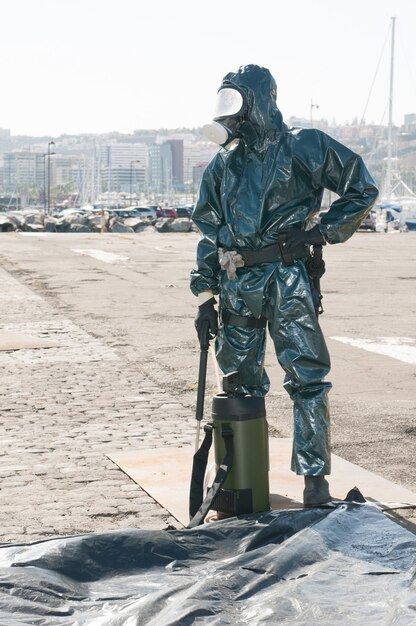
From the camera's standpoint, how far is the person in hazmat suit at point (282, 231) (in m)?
5.16

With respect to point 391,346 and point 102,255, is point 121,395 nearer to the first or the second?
point 391,346

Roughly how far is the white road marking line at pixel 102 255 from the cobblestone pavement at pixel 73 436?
14618mm

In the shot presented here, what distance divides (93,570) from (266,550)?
0.67 metres

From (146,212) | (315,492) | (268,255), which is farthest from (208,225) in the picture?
(146,212)

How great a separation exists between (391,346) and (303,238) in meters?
6.19

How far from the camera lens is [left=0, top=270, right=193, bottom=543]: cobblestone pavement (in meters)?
5.31

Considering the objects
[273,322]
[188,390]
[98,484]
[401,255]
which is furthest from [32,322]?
[401,255]

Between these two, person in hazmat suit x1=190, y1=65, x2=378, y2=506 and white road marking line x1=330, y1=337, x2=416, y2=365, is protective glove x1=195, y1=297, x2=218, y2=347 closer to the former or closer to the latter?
person in hazmat suit x1=190, y1=65, x2=378, y2=506

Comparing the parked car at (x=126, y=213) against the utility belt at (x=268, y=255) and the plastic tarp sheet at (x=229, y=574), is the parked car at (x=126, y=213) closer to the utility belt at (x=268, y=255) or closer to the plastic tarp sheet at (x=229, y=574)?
the utility belt at (x=268, y=255)

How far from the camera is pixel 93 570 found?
424 cm

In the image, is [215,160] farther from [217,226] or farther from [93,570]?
[93,570]

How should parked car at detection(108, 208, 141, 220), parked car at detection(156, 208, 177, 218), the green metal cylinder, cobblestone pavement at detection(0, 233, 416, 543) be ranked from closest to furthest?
the green metal cylinder
cobblestone pavement at detection(0, 233, 416, 543)
parked car at detection(108, 208, 141, 220)
parked car at detection(156, 208, 177, 218)

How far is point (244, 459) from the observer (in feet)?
16.7

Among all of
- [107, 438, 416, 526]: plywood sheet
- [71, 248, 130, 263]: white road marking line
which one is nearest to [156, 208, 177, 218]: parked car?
[71, 248, 130, 263]: white road marking line
